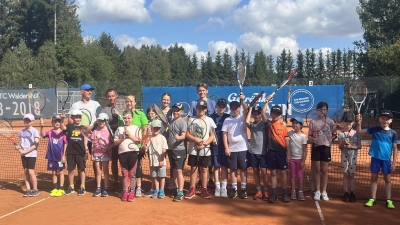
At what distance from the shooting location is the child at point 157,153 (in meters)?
6.02

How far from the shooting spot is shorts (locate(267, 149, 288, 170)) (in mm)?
5758

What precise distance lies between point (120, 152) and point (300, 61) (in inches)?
2405

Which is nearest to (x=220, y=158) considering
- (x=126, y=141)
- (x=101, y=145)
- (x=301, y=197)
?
(x=301, y=197)

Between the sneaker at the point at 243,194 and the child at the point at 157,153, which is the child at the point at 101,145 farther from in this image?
the sneaker at the point at 243,194

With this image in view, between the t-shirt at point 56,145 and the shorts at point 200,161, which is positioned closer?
the shorts at point 200,161

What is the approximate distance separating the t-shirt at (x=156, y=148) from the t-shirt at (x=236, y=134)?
3.28 feet

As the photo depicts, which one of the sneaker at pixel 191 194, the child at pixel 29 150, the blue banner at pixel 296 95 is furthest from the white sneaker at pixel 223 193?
the blue banner at pixel 296 95

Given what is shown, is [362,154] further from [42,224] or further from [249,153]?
[42,224]

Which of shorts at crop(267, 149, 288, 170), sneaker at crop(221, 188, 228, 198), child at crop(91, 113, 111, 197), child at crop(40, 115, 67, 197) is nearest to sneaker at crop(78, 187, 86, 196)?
child at crop(40, 115, 67, 197)

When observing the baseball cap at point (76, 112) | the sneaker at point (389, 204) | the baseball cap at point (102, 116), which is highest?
the baseball cap at point (76, 112)

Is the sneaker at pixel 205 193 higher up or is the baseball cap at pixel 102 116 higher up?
the baseball cap at pixel 102 116

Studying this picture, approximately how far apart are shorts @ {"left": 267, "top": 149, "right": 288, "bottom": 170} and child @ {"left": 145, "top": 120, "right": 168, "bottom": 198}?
1.69m

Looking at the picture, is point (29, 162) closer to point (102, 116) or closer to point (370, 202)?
point (102, 116)

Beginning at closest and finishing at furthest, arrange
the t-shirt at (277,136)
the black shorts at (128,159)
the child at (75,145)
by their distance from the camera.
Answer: the t-shirt at (277,136) < the black shorts at (128,159) < the child at (75,145)
